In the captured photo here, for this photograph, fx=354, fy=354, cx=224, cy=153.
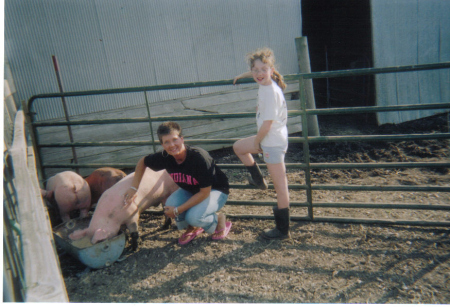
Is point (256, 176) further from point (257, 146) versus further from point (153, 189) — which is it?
point (153, 189)

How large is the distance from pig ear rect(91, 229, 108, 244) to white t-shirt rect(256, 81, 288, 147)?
4.86 feet

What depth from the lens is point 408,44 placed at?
662 cm

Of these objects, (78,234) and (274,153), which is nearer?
(274,153)

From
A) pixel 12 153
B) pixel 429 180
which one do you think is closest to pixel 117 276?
pixel 12 153

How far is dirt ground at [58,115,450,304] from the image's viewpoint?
2.36 meters

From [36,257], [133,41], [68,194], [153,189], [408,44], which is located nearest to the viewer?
[36,257]

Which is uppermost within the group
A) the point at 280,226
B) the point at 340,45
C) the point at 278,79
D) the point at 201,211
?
the point at 340,45

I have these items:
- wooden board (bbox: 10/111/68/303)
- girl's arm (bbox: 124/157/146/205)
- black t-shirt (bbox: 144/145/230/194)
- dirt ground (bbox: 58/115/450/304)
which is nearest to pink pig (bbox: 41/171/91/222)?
dirt ground (bbox: 58/115/450/304)

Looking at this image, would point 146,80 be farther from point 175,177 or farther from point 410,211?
point 410,211

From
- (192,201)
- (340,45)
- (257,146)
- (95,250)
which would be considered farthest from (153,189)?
(340,45)

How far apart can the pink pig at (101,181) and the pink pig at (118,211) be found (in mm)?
532

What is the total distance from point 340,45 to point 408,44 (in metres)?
1.48

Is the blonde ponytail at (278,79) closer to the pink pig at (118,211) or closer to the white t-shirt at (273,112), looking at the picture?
the white t-shirt at (273,112)

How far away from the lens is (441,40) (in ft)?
22.2
